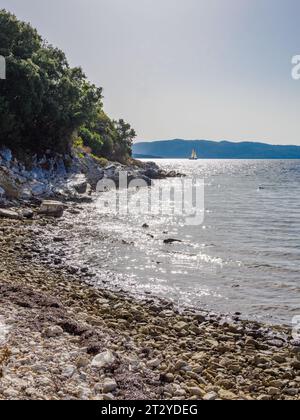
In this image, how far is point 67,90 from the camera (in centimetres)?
4662

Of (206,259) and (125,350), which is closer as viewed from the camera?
(125,350)

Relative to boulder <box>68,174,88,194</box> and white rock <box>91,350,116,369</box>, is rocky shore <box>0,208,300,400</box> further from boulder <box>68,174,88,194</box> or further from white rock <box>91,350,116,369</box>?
boulder <box>68,174,88,194</box>

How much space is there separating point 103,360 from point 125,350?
1.50 meters

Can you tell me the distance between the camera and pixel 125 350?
9391 millimetres

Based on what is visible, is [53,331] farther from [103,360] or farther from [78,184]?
[78,184]

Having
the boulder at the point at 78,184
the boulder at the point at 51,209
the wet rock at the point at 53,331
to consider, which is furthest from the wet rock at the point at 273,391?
the boulder at the point at 78,184

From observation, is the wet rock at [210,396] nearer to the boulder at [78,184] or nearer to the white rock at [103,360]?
the white rock at [103,360]

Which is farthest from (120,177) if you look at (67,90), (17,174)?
(17,174)

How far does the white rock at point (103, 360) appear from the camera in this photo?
7.80 m

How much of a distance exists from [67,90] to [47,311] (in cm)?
4085

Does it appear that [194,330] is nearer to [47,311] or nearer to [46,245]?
[47,311]

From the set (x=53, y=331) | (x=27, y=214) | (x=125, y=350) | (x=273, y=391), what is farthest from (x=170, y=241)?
(x=273, y=391)

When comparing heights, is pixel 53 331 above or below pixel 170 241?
above

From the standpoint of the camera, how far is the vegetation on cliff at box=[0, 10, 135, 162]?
127ft
